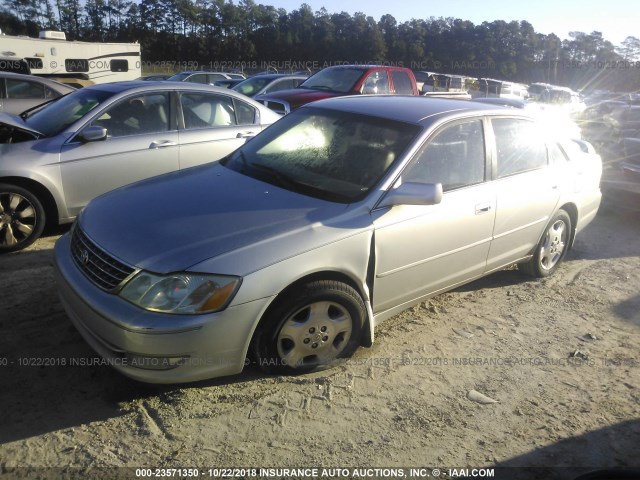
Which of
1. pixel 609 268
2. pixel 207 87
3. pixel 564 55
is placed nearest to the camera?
pixel 609 268

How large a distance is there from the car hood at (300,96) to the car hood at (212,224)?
7.21 m

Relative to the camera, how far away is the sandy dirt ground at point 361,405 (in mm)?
2758

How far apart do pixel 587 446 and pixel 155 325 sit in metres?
2.41

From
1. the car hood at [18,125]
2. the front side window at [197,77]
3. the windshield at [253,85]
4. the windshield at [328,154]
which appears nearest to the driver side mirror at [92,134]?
the car hood at [18,125]

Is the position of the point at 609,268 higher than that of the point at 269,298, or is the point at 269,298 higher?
the point at 269,298

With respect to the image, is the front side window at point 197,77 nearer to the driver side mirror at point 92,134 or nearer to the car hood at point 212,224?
the driver side mirror at point 92,134

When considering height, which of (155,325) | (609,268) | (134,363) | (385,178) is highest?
(385,178)

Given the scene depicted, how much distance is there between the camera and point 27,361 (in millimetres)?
3344

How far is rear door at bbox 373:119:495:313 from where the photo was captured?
356 cm

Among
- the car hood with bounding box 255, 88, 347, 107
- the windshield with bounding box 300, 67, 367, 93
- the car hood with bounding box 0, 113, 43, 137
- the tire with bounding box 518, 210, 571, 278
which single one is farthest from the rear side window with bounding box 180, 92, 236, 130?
the windshield with bounding box 300, 67, 367, 93

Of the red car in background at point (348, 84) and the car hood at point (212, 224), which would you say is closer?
the car hood at point (212, 224)

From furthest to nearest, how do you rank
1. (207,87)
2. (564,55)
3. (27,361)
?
(564,55) < (207,87) < (27,361)

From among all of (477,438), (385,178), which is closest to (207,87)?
(385,178)

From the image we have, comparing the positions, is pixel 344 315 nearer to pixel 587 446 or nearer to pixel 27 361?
pixel 587 446
